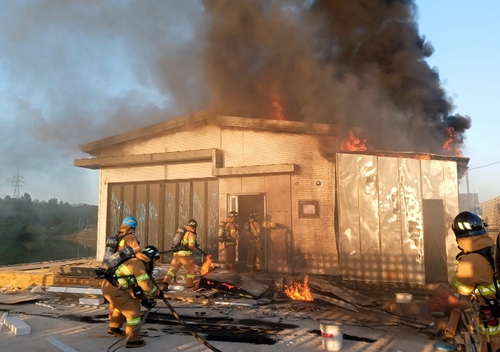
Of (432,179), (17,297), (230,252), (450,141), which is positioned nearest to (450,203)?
(432,179)

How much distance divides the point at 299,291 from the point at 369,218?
2.82 metres

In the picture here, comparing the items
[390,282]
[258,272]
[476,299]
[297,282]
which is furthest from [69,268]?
[476,299]

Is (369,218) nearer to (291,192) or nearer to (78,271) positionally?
(291,192)

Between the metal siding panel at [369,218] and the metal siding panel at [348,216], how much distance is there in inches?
4.1

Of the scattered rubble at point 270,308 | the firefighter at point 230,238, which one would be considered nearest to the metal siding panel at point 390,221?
the scattered rubble at point 270,308

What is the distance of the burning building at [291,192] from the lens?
8.89 meters

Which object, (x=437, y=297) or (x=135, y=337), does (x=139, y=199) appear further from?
(x=437, y=297)

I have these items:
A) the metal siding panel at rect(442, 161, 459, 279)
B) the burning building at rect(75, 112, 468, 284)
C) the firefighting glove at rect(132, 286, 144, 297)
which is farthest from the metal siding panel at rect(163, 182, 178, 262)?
the metal siding panel at rect(442, 161, 459, 279)

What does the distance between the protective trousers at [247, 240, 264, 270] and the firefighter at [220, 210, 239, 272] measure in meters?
0.53

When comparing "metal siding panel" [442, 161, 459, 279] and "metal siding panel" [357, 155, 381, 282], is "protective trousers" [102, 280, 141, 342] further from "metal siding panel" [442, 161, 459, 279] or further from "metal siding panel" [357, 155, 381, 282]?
"metal siding panel" [442, 161, 459, 279]

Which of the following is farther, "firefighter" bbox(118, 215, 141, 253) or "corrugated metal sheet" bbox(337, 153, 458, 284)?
"corrugated metal sheet" bbox(337, 153, 458, 284)

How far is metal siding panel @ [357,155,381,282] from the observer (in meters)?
8.94

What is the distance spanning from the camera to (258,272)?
11.1 meters

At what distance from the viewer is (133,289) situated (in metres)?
4.75
